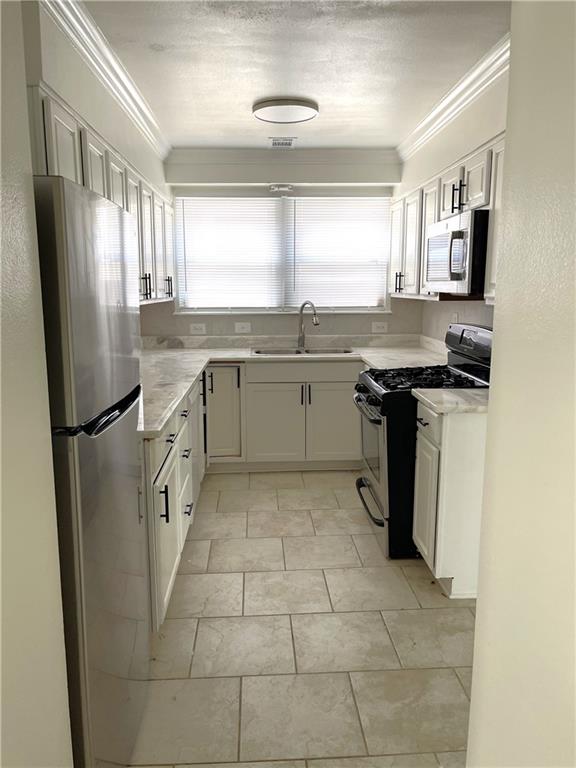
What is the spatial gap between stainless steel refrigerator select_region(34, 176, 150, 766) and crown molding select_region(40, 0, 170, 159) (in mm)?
916

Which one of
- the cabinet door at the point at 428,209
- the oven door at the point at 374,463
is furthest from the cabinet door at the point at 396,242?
the oven door at the point at 374,463

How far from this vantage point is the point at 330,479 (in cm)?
441

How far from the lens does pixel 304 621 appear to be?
2.55 metres

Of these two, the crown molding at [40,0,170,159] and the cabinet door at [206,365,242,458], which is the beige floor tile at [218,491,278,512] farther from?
the crown molding at [40,0,170,159]

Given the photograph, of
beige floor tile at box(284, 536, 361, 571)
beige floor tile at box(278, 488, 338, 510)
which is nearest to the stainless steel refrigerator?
beige floor tile at box(284, 536, 361, 571)

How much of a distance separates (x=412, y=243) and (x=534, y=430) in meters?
3.55

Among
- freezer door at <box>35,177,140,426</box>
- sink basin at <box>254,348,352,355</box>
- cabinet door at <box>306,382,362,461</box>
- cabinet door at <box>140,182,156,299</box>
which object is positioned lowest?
cabinet door at <box>306,382,362,461</box>

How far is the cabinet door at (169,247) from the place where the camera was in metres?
4.61

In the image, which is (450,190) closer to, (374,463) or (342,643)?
(374,463)

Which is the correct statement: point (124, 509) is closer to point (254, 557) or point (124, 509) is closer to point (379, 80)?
point (254, 557)

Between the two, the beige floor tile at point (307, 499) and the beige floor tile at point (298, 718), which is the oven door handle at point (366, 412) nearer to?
the beige floor tile at point (307, 499)

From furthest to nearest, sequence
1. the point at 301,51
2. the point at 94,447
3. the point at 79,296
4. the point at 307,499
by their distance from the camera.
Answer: the point at 307,499 → the point at 301,51 → the point at 94,447 → the point at 79,296

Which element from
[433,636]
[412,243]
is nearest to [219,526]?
[433,636]

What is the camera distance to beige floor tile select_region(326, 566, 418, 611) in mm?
2686
